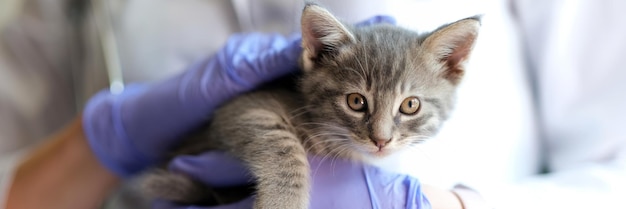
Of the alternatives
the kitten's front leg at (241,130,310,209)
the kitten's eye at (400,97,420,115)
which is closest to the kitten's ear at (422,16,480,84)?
the kitten's eye at (400,97,420,115)

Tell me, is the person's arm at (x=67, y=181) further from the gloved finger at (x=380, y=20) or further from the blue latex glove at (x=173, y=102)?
the gloved finger at (x=380, y=20)

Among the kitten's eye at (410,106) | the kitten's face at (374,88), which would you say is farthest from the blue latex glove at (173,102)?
the kitten's eye at (410,106)

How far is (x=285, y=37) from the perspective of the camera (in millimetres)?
1514

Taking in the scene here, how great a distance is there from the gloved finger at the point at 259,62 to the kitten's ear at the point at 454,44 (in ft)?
1.02

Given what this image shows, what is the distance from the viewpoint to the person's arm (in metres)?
1.49

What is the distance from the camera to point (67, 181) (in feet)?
4.95

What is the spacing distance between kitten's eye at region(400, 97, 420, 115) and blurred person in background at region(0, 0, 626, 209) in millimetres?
147

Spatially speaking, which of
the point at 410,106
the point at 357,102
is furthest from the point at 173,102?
the point at 410,106

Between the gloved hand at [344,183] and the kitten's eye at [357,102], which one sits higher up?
the kitten's eye at [357,102]

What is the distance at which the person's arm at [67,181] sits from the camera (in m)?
1.49

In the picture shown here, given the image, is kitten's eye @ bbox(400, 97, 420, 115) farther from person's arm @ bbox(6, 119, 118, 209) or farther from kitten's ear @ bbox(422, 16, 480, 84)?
person's arm @ bbox(6, 119, 118, 209)

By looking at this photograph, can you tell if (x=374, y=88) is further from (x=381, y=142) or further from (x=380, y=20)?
(x=380, y=20)

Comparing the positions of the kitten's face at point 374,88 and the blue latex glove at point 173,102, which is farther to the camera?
the blue latex glove at point 173,102

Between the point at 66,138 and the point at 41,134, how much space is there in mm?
326
